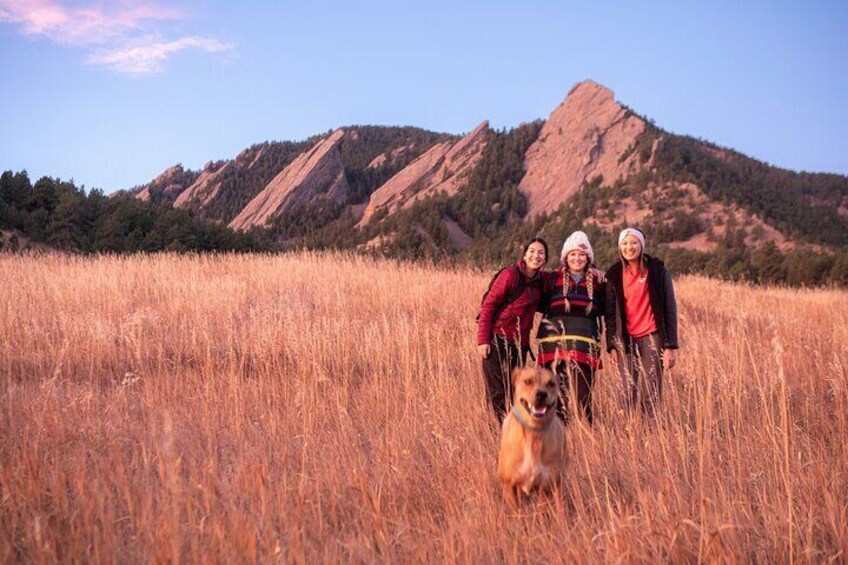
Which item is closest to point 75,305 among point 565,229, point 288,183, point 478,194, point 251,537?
point 251,537

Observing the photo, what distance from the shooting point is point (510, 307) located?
4.18 metres

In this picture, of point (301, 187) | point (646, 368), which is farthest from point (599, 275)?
point (301, 187)

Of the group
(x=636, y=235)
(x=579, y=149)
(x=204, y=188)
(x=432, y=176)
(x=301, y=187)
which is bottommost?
(x=636, y=235)

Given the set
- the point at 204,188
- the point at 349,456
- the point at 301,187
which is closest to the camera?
the point at 349,456

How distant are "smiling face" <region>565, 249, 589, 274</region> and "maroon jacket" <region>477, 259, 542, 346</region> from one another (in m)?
0.25

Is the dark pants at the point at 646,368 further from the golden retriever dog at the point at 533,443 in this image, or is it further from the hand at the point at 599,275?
the golden retriever dog at the point at 533,443

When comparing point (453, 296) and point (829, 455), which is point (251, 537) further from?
point (453, 296)

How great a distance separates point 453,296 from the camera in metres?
9.13

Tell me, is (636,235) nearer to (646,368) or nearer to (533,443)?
(646,368)

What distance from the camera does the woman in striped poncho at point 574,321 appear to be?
156 inches

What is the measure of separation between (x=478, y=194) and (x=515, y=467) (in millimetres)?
64139

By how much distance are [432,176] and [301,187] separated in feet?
60.4

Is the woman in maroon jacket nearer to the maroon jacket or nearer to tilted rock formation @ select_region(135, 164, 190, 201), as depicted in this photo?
the maroon jacket

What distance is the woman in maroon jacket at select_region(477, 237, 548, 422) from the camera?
4.11 metres
